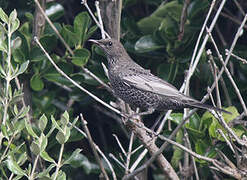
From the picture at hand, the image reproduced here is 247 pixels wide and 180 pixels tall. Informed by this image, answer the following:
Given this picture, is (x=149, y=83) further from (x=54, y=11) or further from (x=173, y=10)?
(x=54, y=11)

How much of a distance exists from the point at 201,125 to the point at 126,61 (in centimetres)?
98

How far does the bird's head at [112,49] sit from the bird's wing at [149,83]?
12.1 inches

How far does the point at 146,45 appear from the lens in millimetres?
4934

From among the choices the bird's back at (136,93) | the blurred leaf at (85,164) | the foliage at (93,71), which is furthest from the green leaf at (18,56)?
the blurred leaf at (85,164)

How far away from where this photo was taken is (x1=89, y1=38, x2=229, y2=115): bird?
4.52m

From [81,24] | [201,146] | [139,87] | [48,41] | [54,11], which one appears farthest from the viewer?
[54,11]

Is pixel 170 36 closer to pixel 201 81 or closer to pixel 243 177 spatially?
pixel 201 81

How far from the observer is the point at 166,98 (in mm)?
4590

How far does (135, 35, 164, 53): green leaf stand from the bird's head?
0.16 metres

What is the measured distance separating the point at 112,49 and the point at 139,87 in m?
0.48

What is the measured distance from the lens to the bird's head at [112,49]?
4.78m

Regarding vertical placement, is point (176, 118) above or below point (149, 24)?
below

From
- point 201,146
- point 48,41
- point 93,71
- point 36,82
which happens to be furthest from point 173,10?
point 36,82

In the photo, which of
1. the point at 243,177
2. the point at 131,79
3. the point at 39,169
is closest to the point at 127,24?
the point at 131,79
